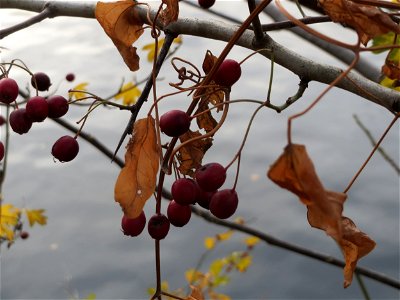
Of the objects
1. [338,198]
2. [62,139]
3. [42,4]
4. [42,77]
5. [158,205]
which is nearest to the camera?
[338,198]

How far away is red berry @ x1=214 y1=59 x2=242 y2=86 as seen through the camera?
0.78 metres

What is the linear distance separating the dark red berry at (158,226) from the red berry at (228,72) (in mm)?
170

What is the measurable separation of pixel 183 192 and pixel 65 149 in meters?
0.19

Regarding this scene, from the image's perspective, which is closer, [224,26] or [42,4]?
[224,26]

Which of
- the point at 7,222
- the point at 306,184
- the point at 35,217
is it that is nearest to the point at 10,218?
the point at 7,222

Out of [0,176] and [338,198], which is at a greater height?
[338,198]

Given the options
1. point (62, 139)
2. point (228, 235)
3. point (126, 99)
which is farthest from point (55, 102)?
point (228, 235)

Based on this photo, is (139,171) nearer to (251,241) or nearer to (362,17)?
(362,17)

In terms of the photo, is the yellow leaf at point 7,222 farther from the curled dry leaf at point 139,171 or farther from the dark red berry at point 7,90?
the curled dry leaf at point 139,171

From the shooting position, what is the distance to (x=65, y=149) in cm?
85

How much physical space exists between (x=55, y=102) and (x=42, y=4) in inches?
16.2

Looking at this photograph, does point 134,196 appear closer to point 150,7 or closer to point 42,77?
point 150,7

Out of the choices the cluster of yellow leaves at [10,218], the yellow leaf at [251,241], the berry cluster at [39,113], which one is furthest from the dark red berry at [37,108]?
the yellow leaf at [251,241]

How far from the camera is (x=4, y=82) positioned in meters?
0.91
